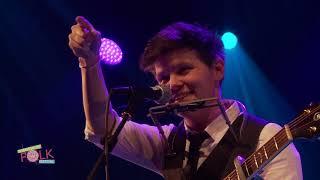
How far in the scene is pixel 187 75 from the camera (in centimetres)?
222

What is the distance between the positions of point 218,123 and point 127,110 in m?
0.59

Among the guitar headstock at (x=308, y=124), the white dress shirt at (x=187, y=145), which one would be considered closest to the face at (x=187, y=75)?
the white dress shirt at (x=187, y=145)

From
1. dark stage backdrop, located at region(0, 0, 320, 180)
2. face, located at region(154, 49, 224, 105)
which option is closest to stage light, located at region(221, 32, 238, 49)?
dark stage backdrop, located at region(0, 0, 320, 180)

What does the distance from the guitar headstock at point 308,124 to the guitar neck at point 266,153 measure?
1.2 inches

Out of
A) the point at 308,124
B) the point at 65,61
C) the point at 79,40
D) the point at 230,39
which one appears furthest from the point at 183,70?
the point at 65,61

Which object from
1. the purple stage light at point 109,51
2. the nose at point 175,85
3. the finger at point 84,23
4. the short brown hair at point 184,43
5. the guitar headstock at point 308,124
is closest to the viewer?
the guitar headstock at point 308,124

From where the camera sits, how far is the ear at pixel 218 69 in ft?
7.73

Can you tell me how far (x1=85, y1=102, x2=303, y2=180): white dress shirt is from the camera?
1944mm

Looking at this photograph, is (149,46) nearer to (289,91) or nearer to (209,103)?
(209,103)

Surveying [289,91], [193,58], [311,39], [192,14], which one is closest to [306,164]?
[289,91]

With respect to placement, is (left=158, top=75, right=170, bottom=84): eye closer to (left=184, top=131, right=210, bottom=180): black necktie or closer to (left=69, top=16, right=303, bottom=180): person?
(left=69, top=16, right=303, bottom=180): person

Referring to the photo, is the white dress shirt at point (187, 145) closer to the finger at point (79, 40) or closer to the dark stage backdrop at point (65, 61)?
the finger at point (79, 40)

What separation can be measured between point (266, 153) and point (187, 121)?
54cm

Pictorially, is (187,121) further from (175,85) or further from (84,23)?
(84,23)
